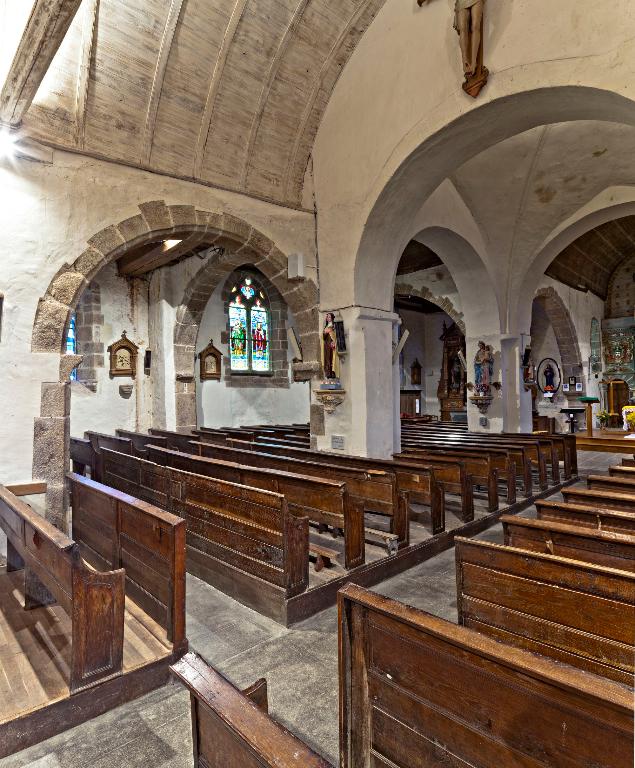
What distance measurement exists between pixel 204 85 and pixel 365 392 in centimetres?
445

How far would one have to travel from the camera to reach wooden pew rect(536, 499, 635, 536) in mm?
2941

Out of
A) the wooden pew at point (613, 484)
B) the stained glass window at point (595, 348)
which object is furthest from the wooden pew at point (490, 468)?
the stained glass window at point (595, 348)

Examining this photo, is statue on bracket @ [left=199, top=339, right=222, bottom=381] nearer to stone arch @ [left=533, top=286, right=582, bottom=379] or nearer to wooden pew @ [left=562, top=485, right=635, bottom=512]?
wooden pew @ [left=562, top=485, right=635, bottom=512]

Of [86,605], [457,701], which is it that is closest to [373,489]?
[86,605]

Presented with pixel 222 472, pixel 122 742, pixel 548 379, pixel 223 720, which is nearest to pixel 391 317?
pixel 222 472

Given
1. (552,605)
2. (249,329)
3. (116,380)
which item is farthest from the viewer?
(249,329)

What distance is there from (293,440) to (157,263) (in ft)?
15.1

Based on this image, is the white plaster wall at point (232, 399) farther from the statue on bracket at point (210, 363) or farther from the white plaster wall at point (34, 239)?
the white plaster wall at point (34, 239)

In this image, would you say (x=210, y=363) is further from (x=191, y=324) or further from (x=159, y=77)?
(x=159, y=77)

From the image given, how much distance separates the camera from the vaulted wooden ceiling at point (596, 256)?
14146 mm

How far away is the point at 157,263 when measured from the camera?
9.69 metres

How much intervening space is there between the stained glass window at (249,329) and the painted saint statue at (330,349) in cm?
539

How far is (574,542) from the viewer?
2621mm

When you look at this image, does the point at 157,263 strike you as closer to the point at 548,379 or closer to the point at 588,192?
the point at 588,192
